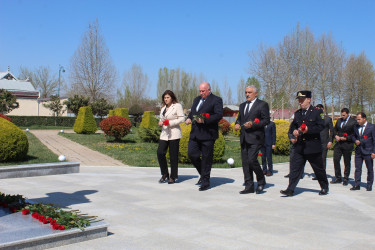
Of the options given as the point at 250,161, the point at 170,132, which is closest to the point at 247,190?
the point at 250,161

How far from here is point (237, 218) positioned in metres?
4.65

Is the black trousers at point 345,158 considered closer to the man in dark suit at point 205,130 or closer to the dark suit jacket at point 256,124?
the dark suit jacket at point 256,124

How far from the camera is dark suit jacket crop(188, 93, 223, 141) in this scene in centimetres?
654

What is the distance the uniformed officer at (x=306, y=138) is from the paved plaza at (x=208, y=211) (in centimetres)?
45

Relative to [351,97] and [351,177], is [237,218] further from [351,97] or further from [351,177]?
[351,97]

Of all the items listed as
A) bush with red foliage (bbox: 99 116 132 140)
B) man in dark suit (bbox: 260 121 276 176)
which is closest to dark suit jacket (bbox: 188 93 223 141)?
man in dark suit (bbox: 260 121 276 176)

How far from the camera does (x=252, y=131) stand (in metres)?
6.21

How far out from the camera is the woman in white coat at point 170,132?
6941 mm

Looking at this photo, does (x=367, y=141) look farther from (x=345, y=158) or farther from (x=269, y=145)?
(x=269, y=145)

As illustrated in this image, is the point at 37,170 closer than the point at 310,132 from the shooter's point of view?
No

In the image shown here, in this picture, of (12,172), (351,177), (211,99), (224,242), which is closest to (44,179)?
(12,172)

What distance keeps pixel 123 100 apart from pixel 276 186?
56.2 metres

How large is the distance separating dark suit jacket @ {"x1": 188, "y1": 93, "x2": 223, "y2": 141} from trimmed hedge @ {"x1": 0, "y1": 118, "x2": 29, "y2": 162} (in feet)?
18.0

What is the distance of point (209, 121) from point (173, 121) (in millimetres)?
725
